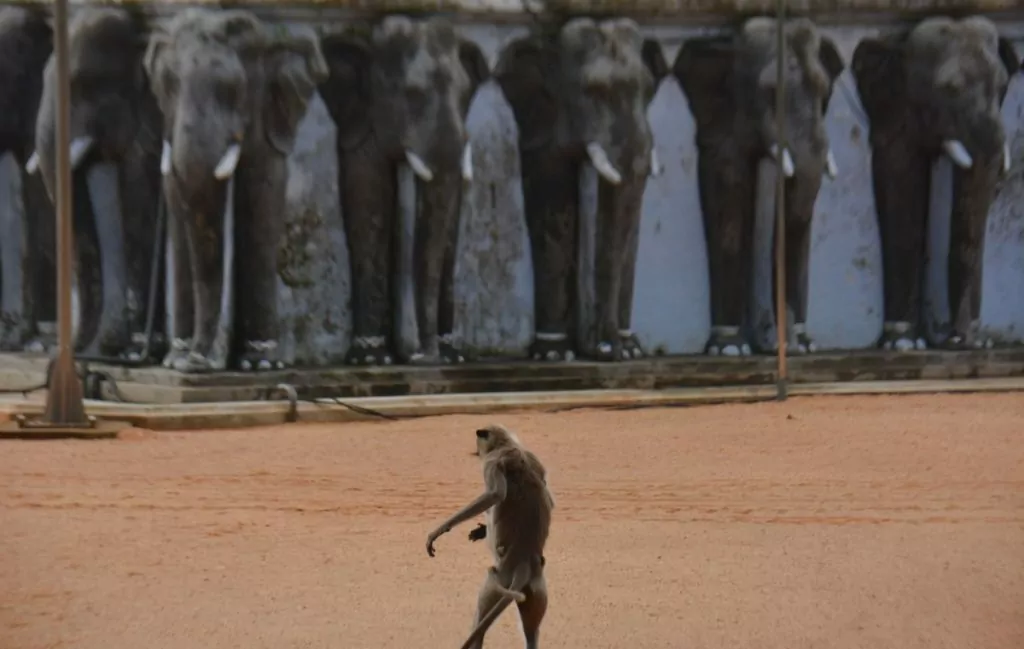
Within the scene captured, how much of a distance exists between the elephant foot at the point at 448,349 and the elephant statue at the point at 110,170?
6.92 feet

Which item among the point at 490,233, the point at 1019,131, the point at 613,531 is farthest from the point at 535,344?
the point at 613,531

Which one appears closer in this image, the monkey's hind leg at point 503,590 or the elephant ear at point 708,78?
the monkey's hind leg at point 503,590

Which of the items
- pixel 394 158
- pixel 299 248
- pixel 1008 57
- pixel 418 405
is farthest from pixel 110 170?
pixel 1008 57

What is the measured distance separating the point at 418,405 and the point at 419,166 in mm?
1877

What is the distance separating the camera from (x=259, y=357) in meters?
13.8

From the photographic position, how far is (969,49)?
1611 centimetres

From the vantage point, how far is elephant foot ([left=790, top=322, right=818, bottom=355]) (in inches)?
632

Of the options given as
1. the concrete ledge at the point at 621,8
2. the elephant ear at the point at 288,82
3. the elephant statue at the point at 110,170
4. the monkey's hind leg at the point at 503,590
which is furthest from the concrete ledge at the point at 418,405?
the monkey's hind leg at the point at 503,590

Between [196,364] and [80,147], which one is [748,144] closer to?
[196,364]

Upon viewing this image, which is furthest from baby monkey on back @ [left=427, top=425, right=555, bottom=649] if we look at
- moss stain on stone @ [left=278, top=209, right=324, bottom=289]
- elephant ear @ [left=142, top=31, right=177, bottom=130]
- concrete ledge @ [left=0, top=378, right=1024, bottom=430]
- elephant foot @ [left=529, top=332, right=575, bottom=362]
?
elephant foot @ [left=529, top=332, right=575, bottom=362]

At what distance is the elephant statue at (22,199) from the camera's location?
15297mm

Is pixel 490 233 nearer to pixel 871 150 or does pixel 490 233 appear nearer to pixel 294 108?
pixel 294 108

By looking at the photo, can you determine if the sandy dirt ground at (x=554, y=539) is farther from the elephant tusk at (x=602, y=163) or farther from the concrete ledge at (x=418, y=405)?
the elephant tusk at (x=602, y=163)

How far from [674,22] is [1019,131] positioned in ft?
11.8
